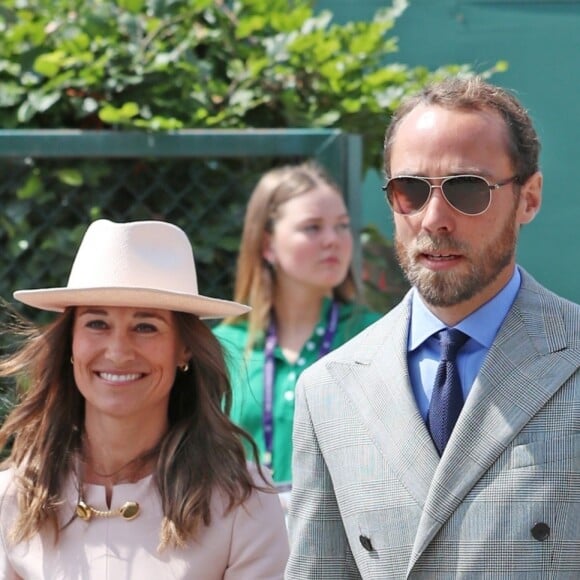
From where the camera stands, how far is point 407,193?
2.57m

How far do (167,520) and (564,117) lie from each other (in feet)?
11.1

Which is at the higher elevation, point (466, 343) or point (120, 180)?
point (120, 180)

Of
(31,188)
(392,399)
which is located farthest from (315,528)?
(31,188)

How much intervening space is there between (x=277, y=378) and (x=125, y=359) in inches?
49.0

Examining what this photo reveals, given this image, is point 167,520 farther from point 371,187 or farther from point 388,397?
point 371,187

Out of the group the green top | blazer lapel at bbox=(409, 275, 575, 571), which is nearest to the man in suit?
blazer lapel at bbox=(409, 275, 575, 571)

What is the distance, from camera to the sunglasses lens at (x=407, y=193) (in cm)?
254

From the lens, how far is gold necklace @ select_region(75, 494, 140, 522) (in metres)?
3.24

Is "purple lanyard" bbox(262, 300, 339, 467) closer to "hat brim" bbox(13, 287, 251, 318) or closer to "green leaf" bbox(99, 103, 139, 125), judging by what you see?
"green leaf" bbox(99, 103, 139, 125)

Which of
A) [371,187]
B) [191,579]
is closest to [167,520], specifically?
A: [191,579]

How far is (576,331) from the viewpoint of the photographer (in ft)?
8.45

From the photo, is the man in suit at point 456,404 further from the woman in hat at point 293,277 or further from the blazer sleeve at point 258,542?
the woman in hat at point 293,277

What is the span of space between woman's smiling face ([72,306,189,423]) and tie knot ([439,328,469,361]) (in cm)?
93

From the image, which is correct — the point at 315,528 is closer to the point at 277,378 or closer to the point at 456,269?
the point at 456,269
